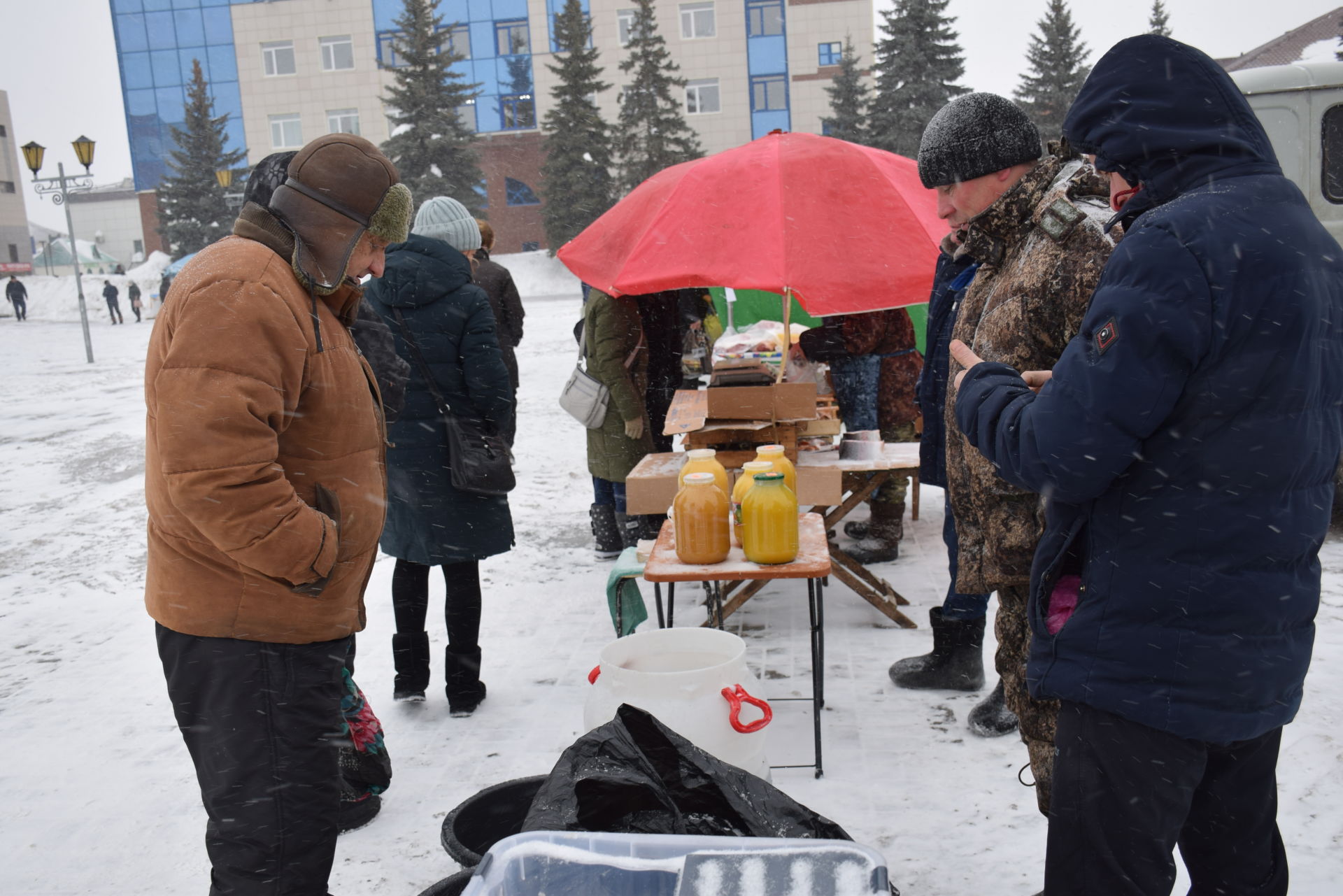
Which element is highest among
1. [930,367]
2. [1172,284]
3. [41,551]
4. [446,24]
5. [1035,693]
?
[446,24]

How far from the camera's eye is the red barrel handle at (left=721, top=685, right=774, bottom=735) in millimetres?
2574

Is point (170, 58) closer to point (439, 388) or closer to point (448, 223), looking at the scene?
point (448, 223)

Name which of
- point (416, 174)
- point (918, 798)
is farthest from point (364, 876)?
point (416, 174)

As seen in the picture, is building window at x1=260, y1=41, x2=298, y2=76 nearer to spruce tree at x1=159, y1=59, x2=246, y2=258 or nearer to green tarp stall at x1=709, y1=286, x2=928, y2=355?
spruce tree at x1=159, y1=59, x2=246, y2=258

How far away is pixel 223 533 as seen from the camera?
80.0 inches

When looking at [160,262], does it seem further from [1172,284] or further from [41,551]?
[1172,284]

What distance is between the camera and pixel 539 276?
114ft

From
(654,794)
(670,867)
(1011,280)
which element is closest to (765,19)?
(1011,280)

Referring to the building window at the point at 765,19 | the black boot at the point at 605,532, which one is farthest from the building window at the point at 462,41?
the black boot at the point at 605,532

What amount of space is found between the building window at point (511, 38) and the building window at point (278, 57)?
8510 mm

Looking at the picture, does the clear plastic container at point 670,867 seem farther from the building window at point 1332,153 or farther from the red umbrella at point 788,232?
→ the building window at point 1332,153

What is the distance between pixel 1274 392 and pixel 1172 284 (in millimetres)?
257

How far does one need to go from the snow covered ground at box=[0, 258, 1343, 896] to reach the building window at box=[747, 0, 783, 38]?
3683 centimetres

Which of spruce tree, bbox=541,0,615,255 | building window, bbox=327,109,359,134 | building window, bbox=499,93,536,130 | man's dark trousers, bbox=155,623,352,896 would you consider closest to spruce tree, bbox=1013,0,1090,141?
spruce tree, bbox=541,0,615,255
